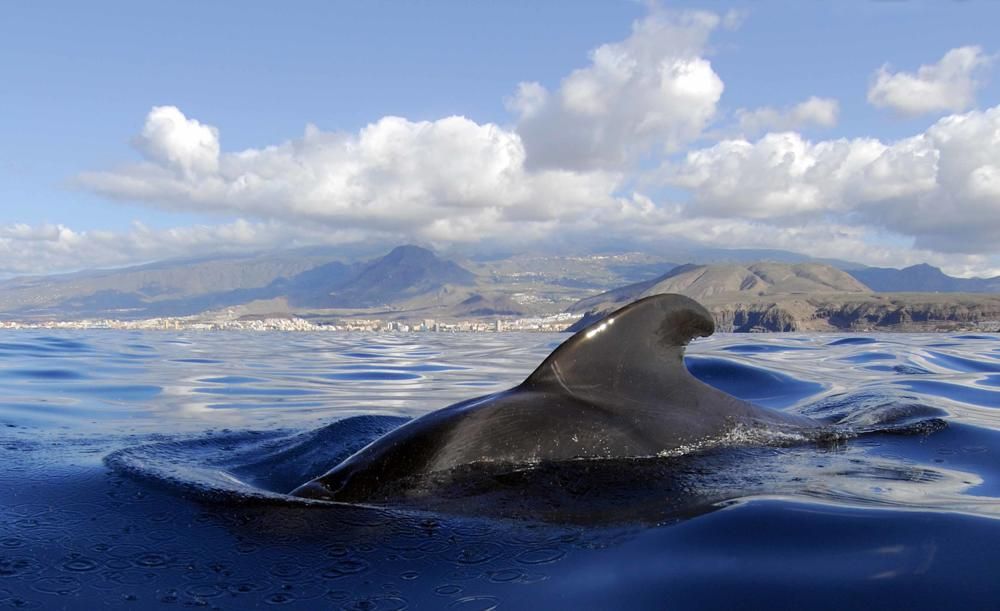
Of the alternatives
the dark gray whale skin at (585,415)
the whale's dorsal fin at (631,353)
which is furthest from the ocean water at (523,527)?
the whale's dorsal fin at (631,353)

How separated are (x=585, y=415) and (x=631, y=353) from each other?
78 cm

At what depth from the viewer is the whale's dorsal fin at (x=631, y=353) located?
6.71 m

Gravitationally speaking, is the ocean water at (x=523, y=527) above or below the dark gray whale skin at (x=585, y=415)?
below

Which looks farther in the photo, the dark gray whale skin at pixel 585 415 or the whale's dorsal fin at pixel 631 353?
the whale's dorsal fin at pixel 631 353

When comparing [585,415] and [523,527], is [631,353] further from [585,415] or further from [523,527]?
[523,527]

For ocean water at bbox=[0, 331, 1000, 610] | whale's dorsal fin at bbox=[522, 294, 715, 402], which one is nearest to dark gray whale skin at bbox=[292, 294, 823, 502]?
whale's dorsal fin at bbox=[522, 294, 715, 402]

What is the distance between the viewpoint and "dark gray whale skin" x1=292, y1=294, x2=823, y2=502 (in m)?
5.85

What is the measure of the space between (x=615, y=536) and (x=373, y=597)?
1.60m

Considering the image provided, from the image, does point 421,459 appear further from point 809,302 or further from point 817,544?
point 809,302

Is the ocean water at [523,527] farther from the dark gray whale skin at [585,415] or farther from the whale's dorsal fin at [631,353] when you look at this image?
the whale's dorsal fin at [631,353]

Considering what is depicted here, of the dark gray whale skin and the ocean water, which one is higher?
the dark gray whale skin

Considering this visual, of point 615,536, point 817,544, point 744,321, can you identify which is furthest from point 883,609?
point 744,321

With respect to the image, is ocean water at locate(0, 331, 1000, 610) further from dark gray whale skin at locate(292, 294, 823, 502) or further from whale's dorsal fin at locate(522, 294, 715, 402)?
whale's dorsal fin at locate(522, 294, 715, 402)

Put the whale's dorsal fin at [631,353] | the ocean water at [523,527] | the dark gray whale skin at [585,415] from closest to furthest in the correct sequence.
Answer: the ocean water at [523,527] → the dark gray whale skin at [585,415] → the whale's dorsal fin at [631,353]
